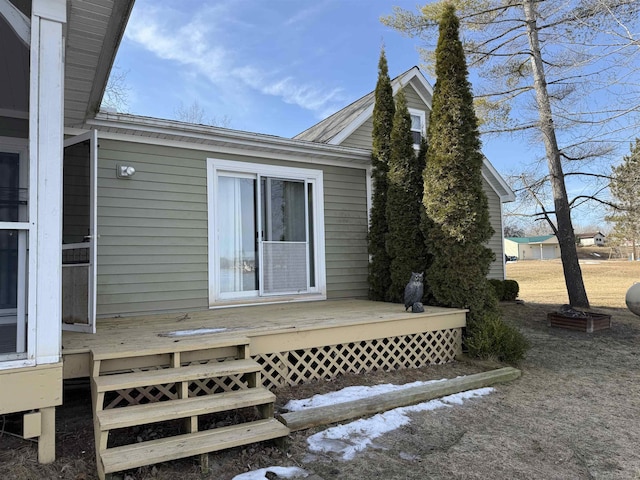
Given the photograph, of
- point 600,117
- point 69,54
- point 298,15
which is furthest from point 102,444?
point 298,15

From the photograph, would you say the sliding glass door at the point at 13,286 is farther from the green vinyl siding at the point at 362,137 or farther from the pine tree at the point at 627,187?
the pine tree at the point at 627,187

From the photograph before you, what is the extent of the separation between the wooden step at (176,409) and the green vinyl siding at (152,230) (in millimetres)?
2542

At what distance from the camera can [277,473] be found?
2.55 metres

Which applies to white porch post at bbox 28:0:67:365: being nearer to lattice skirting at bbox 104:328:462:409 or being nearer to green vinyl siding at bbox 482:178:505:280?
lattice skirting at bbox 104:328:462:409

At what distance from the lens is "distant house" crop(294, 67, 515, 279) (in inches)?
320

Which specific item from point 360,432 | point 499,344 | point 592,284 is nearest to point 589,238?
point 592,284

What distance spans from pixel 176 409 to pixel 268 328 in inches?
54.4

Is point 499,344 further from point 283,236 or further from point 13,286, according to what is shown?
point 13,286

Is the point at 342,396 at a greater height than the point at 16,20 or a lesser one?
lesser

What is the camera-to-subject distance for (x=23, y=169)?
4.47m

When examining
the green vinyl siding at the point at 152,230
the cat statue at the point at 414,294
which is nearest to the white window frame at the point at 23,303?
the green vinyl siding at the point at 152,230

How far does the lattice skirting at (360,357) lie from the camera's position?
163 inches

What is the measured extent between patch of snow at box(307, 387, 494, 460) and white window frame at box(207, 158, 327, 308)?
9.11 ft

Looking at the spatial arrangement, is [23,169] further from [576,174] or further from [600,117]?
[576,174]
